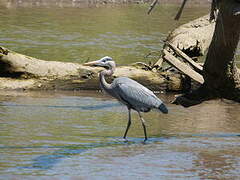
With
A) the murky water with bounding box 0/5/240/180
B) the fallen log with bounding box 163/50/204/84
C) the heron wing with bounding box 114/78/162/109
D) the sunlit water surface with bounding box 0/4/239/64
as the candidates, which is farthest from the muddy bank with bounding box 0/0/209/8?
the heron wing with bounding box 114/78/162/109

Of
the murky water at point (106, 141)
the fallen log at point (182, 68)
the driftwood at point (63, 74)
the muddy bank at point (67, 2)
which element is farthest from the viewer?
the muddy bank at point (67, 2)

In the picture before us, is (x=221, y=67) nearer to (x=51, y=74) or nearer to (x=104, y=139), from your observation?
(x=104, y=139)

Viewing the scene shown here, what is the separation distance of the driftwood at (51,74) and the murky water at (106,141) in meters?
0.25

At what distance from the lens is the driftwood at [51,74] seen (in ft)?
38.3

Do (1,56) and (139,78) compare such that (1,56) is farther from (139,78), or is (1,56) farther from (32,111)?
(139,78)

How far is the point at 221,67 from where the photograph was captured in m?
9.63

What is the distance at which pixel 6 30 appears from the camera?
20172mm

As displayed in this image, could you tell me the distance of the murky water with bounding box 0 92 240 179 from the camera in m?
7.25

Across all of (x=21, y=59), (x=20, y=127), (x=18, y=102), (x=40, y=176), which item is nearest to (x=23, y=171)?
(x=40, y=176)

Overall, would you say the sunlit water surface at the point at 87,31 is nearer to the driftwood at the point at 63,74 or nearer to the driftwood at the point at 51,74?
the driftwood at the point at 63,74

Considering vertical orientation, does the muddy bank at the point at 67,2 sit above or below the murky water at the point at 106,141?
below

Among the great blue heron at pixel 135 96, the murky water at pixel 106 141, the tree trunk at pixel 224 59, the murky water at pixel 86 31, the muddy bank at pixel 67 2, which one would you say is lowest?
the murky water at pixel 86 31

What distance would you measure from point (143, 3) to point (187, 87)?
18987mm

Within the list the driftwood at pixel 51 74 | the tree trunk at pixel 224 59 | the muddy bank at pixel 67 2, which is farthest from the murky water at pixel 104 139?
the muddy bank at pixel 67 2
